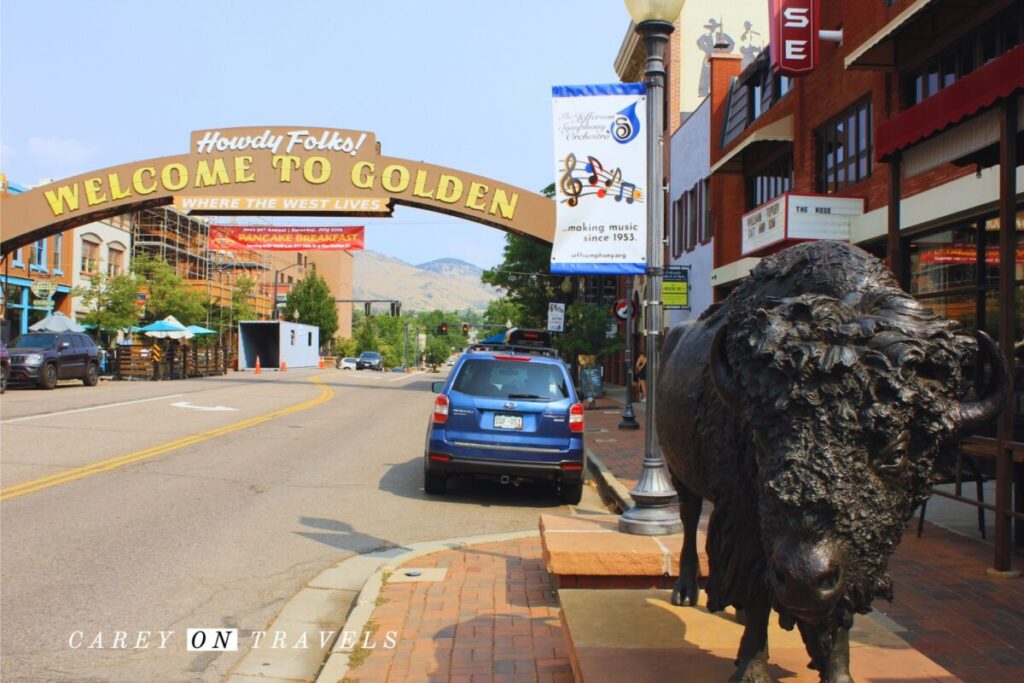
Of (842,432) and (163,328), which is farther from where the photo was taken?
(163,328)

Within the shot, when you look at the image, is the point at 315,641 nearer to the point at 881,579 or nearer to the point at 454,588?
the point at 454,588

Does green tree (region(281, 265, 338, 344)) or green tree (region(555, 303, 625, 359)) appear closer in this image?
green tree (region(555, 303, 625, 359))

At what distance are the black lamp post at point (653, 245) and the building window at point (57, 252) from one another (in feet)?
141

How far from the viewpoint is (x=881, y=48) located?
42.0ft

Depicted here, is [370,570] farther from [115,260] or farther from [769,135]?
[115,260]

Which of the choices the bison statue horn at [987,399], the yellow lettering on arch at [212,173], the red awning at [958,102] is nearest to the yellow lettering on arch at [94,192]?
the yellow lettering on arch at [212,173]

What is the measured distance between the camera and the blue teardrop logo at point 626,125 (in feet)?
24.7

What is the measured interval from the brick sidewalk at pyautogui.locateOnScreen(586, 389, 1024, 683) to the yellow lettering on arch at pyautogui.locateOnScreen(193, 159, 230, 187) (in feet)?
78.3

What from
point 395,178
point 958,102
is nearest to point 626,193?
point 958,102

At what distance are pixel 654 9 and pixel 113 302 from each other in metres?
37.1

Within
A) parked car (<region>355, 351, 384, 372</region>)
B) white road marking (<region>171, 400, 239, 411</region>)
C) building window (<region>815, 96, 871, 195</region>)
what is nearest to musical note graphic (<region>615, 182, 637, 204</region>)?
building window (<region>815, 96, 871, 195</region>)

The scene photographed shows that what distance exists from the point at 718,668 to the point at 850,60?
11559 millimetres

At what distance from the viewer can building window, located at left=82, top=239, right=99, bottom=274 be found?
46.6 meters

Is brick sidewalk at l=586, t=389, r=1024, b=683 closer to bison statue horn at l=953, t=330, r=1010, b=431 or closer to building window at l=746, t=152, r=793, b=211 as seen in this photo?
bison statue horn at l=953, t=330, r=1010, b=431
